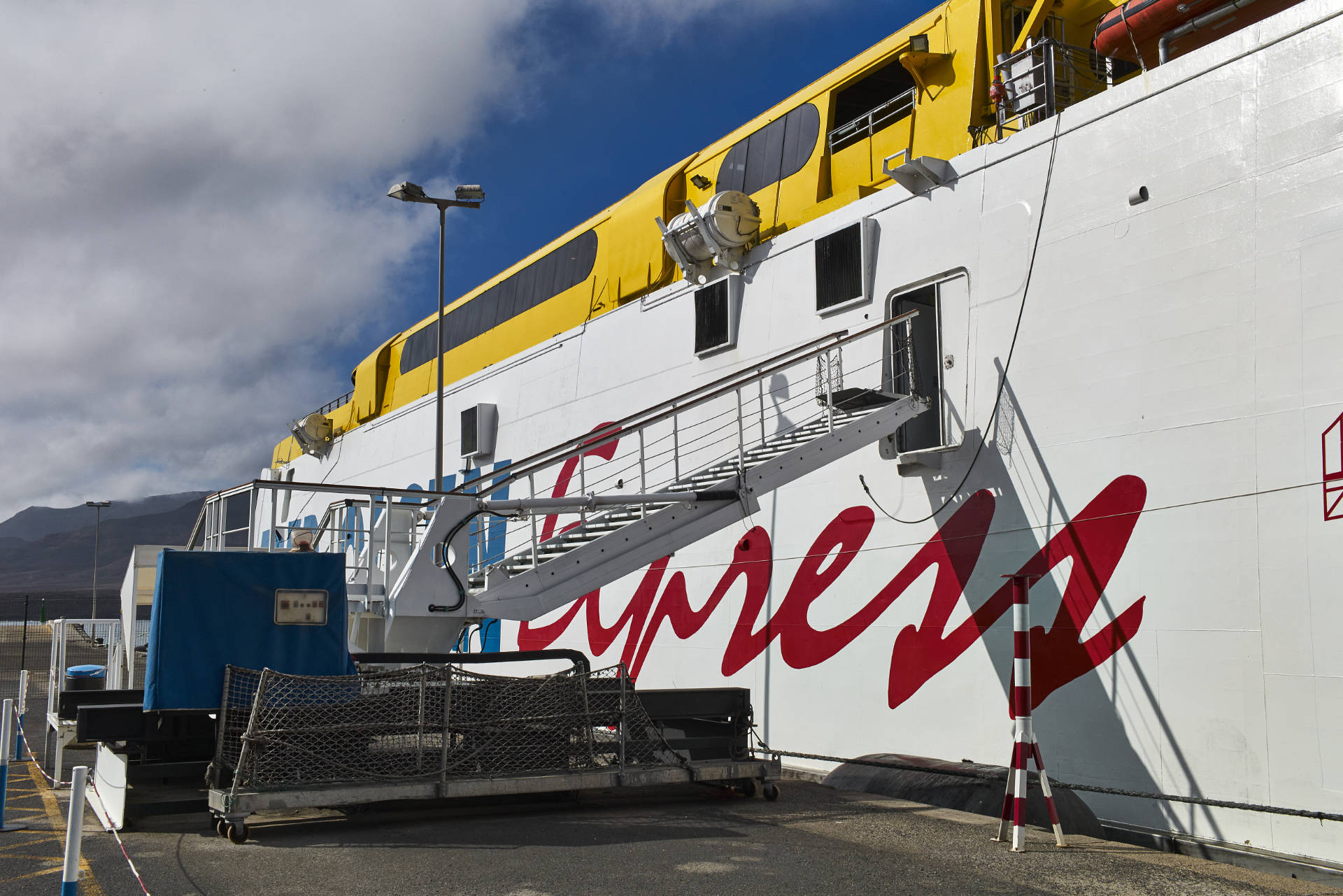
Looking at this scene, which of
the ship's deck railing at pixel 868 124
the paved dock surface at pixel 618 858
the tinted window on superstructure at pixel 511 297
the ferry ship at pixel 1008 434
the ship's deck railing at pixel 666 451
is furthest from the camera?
the tinted window on superstructure at pixel 511 297

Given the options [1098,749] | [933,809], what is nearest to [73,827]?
[933,809]

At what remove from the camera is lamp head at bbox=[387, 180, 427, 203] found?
16.8m

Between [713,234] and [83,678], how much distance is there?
9.25 meters

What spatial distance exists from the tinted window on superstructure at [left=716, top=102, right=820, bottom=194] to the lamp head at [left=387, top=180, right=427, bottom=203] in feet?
19.6

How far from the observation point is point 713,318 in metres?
12.5

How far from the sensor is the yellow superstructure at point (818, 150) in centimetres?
1004

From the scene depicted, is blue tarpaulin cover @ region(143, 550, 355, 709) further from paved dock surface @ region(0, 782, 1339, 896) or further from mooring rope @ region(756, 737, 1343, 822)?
mooring rope @ region(756, 737, 1343, 822)

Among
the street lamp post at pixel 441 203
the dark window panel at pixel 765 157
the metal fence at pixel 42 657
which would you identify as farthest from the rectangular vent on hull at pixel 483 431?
the dark window panel at pixel 765 157

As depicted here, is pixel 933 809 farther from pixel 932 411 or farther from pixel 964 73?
pixel 964 73

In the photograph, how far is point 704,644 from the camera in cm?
1206

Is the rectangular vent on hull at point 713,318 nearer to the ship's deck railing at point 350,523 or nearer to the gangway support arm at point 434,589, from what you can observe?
the ship's deck railing at point 350,523

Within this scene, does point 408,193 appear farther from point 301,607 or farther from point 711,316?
point 301,607

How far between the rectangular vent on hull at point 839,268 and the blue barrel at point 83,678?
9597 millimetres

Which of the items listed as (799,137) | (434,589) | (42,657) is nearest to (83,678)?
(434,589)
